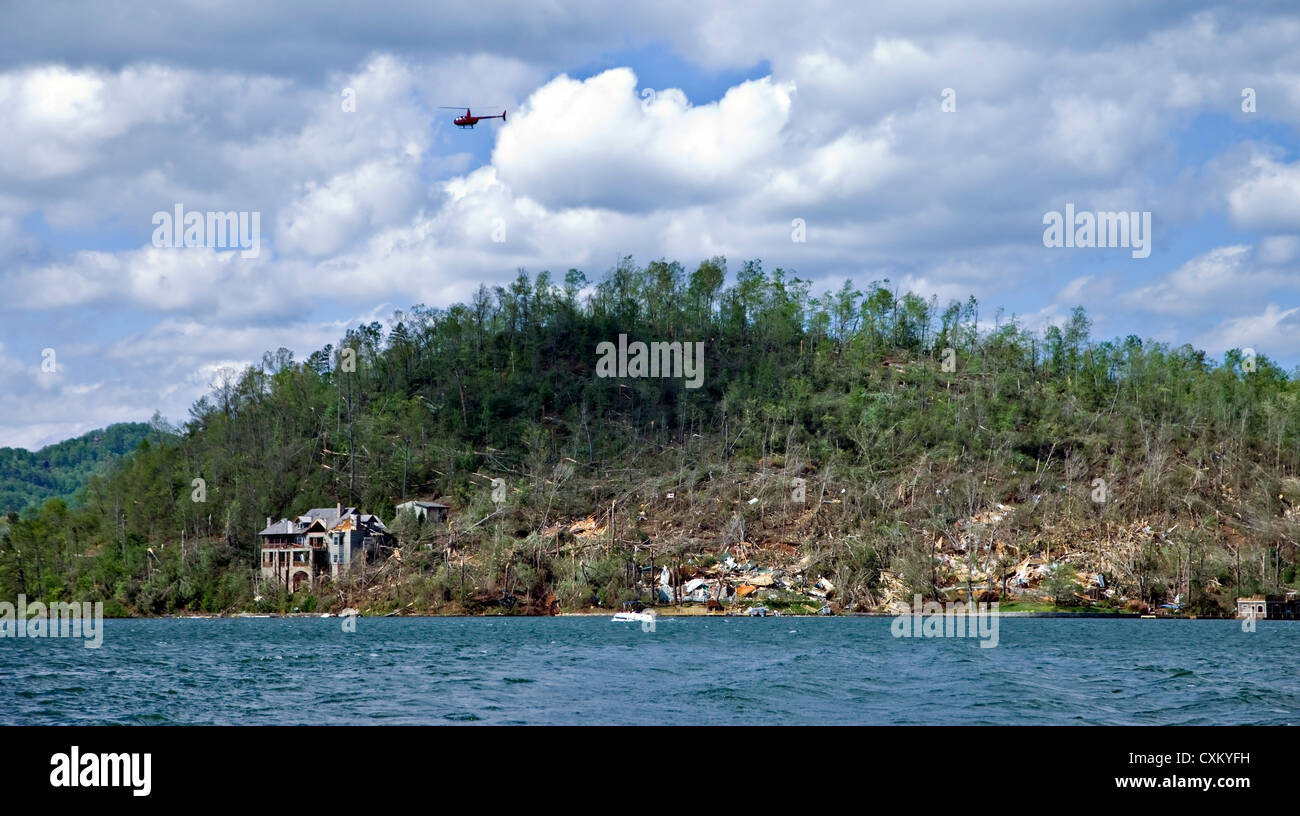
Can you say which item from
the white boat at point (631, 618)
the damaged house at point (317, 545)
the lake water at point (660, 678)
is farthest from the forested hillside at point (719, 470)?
the lake water at point (660, 678)

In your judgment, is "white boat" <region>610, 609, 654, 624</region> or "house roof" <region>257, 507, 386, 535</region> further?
"house roof" <region>257, 507, 386, 535</region>

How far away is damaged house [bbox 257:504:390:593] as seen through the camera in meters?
135

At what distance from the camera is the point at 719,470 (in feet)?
493

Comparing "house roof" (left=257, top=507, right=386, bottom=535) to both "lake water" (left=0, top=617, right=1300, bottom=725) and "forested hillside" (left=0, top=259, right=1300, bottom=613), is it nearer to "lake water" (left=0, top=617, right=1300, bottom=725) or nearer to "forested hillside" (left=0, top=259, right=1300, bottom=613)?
"forested hillside" (left=0, top=259, right=1300, bottom=613)

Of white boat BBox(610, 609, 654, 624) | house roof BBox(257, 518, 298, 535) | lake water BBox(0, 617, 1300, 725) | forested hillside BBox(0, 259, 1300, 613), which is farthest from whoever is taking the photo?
house roof BBox(257, 518, 298, 535)

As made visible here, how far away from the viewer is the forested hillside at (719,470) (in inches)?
4914

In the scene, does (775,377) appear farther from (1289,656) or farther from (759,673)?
(759,673)

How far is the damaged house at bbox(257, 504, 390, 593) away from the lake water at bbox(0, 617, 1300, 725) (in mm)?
46263

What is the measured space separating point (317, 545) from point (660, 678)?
3736 inches

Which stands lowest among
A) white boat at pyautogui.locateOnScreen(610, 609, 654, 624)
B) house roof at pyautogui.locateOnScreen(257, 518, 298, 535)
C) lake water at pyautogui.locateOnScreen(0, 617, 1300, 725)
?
white boat at pyautogui.locateOnScreen(610, 609, 654, 624)

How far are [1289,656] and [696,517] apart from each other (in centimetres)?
7716

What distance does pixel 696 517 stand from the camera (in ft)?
450

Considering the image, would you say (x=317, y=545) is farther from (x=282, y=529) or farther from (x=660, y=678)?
(x=660, y=678)

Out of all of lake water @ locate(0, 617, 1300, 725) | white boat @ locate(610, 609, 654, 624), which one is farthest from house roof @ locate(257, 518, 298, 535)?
white boat @ locate(610, 609, 654, 624)
